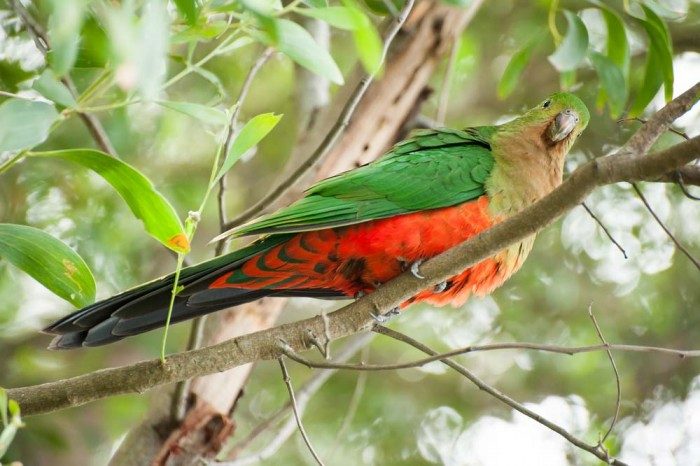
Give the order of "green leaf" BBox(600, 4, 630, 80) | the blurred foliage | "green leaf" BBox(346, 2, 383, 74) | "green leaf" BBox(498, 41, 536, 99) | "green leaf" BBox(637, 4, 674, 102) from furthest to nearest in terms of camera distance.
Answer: the blurred foliage < "green leaf" BBox(498, 41, 536, 99) < "green leaf" BBox(600, 4, 630, 80) < "green leaf" BBox(637, 4, 674, 102) < "green leaf" BBox(346, 2, 383, 74)

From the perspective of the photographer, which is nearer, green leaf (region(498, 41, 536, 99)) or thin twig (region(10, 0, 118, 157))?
thin twig (region(10, 0, 118, 157))

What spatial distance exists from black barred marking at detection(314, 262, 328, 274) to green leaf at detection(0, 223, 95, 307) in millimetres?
1103

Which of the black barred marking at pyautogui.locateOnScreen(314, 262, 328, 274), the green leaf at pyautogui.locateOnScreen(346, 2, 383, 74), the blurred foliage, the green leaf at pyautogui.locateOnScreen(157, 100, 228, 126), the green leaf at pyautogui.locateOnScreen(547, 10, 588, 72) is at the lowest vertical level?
the blurred foliage

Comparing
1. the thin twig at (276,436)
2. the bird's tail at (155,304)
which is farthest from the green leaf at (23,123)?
the thin twig at (276,436)

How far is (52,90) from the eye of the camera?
6.28 feet

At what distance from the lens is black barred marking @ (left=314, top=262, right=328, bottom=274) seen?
3236 mm

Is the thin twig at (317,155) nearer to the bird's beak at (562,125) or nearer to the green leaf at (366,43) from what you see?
the bird's beak at (562,125)

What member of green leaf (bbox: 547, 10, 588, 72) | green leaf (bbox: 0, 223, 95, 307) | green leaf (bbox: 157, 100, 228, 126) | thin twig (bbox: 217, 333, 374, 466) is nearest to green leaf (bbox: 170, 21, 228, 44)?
green leaf (bbox: 157, 100, 228, 126)

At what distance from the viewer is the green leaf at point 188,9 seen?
2.01m

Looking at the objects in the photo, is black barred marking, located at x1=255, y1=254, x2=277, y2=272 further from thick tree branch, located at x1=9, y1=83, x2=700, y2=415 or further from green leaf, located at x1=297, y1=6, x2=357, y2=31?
green leaf, located at x1=297, y1=6, x2=357, y2=31

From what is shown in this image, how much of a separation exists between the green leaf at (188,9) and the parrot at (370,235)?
38.4 inches

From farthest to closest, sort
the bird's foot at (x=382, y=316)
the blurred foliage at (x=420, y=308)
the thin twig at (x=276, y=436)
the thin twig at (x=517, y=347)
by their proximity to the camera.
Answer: the blurred foliage at (x=420, y=308) → the thin twig at (x=276, y=436) → the bird's foot at (x=382, y=316) → the thin twig at (x=517, y=347)

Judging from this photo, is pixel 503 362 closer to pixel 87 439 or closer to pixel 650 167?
pixel 87 439

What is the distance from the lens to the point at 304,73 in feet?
14.3
